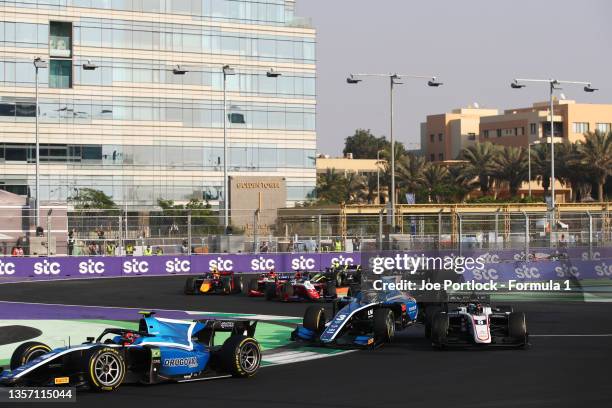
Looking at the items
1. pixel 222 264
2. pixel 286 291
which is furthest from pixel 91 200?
pixel 286 291

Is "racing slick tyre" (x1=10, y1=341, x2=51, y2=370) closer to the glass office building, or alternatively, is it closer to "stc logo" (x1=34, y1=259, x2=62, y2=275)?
"stc logo" (x1=34, y1=259, x2=62, y2=275)

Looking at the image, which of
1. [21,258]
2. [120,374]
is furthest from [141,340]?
[21,258]

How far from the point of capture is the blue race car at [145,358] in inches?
553

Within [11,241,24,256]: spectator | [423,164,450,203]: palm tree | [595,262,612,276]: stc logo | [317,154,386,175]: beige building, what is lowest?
[595,262,612,276]: stc logo

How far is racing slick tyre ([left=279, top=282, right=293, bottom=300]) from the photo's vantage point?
3084 cm

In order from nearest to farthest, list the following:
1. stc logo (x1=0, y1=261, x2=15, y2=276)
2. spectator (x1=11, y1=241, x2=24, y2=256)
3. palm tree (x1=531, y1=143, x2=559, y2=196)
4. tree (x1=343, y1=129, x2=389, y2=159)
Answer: stc logo (x1=0, y1=261, x2=15, y2=276), spectator (x1=11, y1=241, x2=24, y2=256), palm tree (x1=531, y1=143, x2=559, y2=196), tree (x1=343, y1=129, x2=389, y2=159)

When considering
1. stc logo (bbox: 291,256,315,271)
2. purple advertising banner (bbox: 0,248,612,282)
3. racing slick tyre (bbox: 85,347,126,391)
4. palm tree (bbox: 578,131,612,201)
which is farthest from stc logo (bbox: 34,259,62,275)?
palm tree (bbox: 578,131,612,201)

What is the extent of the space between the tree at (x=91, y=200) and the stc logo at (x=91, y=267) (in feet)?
81.5

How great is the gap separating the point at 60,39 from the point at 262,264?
105 ft

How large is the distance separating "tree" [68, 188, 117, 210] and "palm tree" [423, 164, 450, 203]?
97.3ft

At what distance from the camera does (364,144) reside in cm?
14262

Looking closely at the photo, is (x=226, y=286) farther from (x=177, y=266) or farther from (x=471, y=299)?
(x=471, y=299)

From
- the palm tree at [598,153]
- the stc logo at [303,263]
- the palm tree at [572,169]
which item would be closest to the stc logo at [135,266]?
the stc logo at [303,263]

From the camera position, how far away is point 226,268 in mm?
46969
